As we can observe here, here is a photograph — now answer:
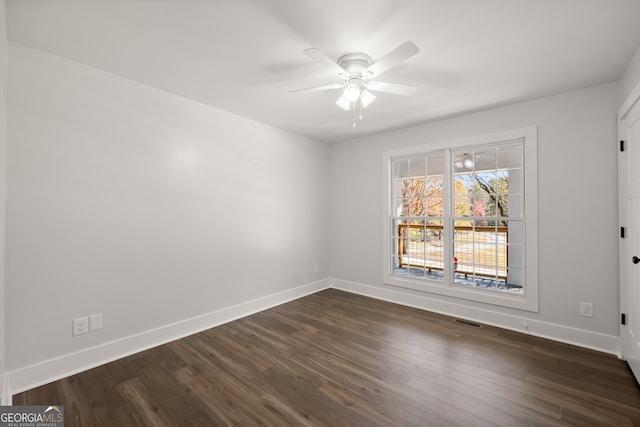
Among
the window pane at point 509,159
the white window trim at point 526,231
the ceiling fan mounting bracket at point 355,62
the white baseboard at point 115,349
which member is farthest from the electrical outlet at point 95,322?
the window pane at point 509,159

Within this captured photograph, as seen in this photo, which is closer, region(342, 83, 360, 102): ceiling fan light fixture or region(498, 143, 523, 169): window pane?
region(342, 83, 360, 102): ceiling fan light fixture

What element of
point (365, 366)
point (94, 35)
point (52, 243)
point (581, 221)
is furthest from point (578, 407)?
point (94, 35)

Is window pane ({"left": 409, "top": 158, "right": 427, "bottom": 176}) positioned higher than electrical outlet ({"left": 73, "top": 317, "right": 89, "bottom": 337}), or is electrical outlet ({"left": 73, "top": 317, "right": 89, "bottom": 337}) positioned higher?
window pane ({"left": 409, "top": 158, "right": 427, "bottom": 176})

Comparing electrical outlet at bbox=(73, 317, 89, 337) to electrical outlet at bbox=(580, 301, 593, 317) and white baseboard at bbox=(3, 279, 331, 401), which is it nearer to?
white baseboard at bbox=(3, 279, 331, 401)

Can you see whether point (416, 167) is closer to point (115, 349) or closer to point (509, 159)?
point (509, 159)

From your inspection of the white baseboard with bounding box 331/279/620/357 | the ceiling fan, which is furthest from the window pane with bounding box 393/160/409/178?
the ceiling fan

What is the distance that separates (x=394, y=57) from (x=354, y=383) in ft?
7.54

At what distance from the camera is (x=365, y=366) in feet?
7.63

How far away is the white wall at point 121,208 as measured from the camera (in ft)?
6.75

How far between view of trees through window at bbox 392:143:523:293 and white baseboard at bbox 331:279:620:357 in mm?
325

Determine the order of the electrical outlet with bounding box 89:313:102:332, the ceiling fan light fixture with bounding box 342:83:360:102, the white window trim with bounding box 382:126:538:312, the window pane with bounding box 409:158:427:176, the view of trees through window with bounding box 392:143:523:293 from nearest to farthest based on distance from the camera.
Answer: the ceiling fan light fixture with bounding box 342:83:360:102 < the electrical outlet with bounding box 89:313:102:332 < the white window trim with bounding box 382:126:538:312 < the view of trees through window with bounding box 392:143:523:293 < the window pane with bounding box 409:158:427:176

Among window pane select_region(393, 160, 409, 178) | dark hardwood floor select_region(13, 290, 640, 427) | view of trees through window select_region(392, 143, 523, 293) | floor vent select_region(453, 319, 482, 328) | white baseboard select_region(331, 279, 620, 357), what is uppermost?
window pane select_region(393, 160, 409, 178)

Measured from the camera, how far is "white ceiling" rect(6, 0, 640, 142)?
166 centimetres

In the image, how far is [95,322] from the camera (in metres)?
2.35
